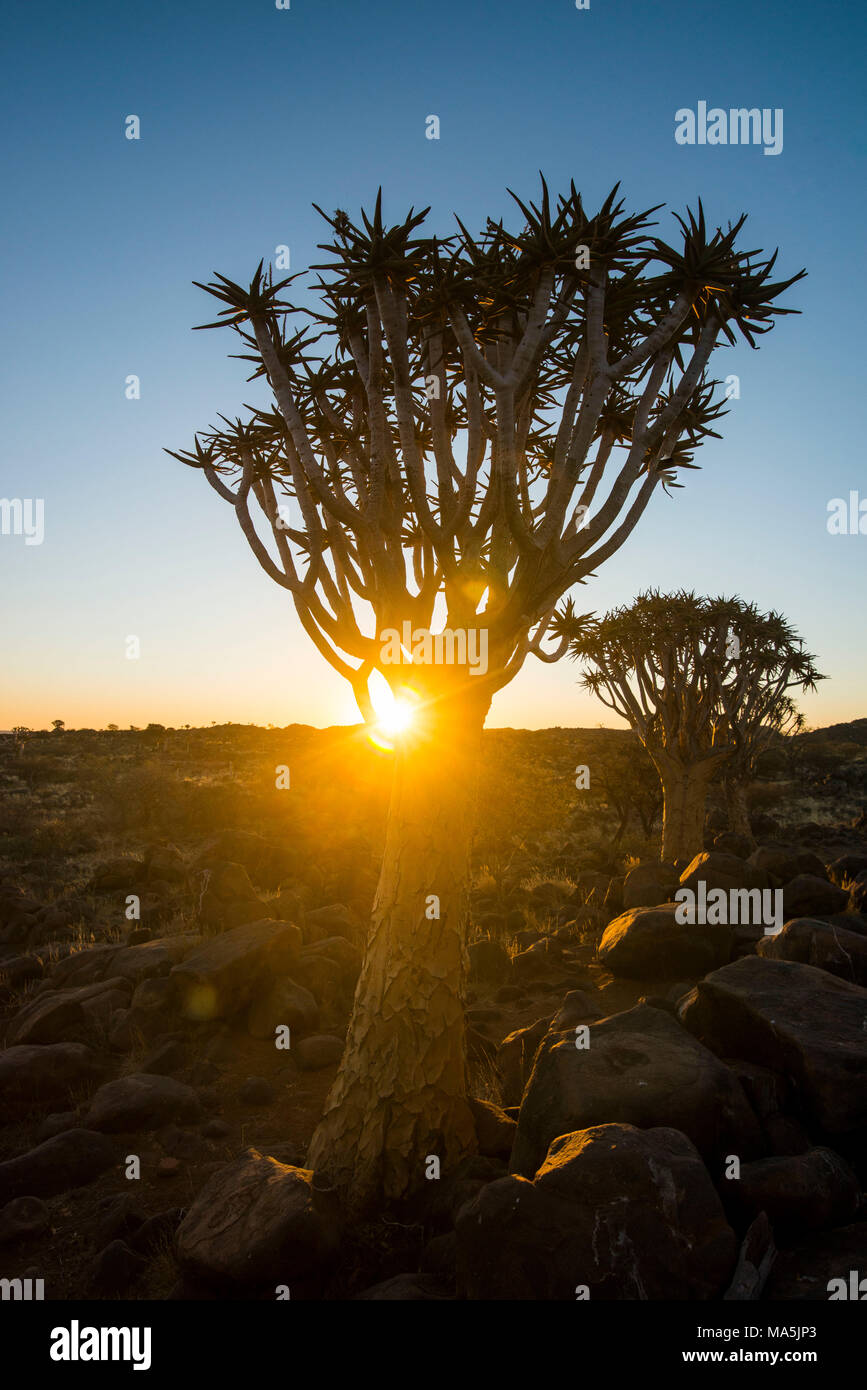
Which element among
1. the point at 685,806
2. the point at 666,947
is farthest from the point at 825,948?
the point at 685,806

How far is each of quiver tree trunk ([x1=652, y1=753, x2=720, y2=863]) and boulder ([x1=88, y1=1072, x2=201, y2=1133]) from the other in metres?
10.0

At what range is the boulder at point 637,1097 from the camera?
13.3 ft

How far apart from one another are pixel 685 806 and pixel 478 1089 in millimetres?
9153

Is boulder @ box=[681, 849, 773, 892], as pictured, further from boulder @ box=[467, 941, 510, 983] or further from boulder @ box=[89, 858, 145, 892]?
boulder @ box=[89, 858, 145, 892]

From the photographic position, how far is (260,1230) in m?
3.75

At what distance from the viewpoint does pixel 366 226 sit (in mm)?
4965

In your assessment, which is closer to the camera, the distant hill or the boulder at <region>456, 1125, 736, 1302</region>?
the boulder at <region>456, 1125, 736, 1302</region>

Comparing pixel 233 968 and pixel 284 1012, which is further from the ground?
pixel 233 968

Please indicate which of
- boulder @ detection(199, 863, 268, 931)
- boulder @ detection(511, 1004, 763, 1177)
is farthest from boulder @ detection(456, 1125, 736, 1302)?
boulder @ detection(199, 863, 268, 931)

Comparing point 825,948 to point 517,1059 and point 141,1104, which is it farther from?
point 141,1104

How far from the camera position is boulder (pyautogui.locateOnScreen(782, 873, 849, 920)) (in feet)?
28.5
